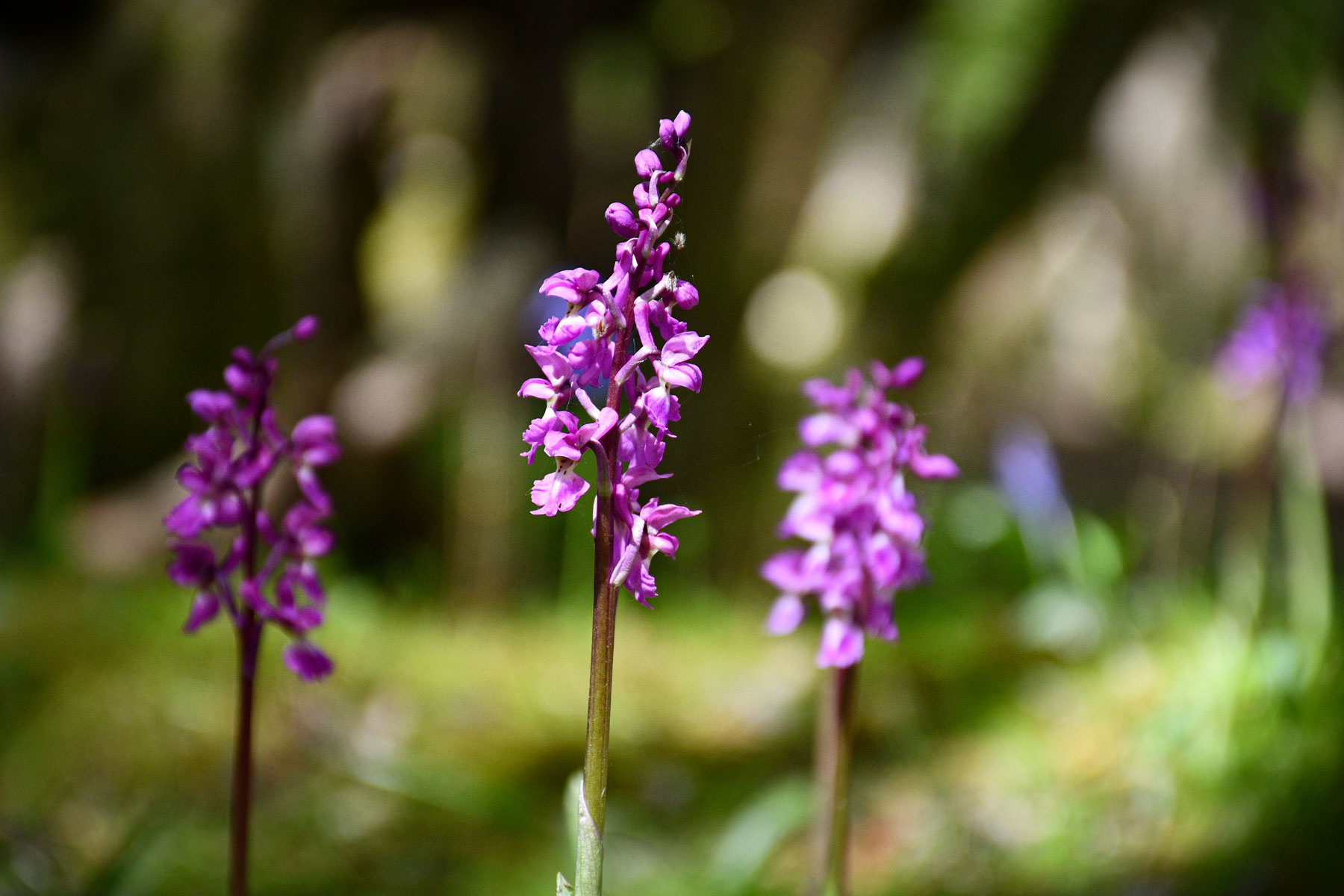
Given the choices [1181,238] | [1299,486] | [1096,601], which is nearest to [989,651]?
[1096,601]

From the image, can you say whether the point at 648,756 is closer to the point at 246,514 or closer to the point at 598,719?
the point at 246,514

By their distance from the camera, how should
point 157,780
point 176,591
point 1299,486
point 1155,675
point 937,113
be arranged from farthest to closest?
1. point 937,113
2. point 176,591
3. point 1299,486
4. point 1155,675
5. point 157,780

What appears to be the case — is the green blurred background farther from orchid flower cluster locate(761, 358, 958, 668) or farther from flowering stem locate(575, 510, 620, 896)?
flowering stem locate(575, 510, 620, 896)

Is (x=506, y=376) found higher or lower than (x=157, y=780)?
higher

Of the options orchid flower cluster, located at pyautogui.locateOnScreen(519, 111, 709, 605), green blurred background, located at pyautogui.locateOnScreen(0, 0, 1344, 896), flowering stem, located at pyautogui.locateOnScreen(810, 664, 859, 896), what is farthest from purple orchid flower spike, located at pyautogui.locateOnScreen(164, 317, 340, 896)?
green blurred background, located at pyautogui.locateOnScreen(0, 0, 1344, 896)

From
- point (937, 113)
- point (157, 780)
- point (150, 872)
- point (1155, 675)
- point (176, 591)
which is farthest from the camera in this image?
point (937, 113)

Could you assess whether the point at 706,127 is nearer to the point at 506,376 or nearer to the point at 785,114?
the point at 785,114
